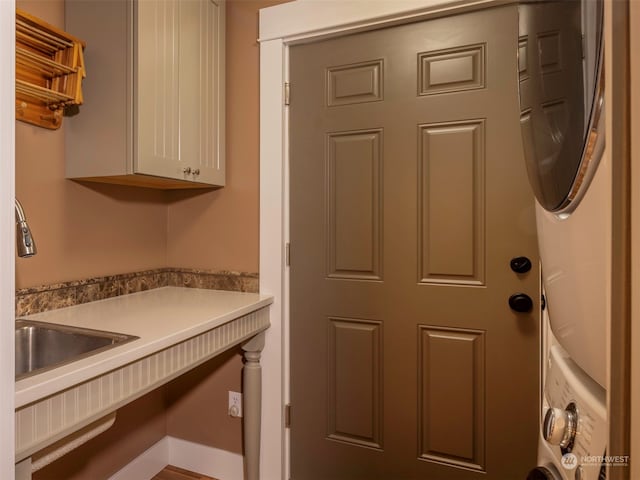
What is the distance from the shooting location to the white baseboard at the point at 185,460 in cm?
179

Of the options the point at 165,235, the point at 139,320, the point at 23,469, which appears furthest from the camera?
the point at 165,235

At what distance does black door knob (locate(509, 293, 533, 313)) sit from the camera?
1.34 m

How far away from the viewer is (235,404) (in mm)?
1817

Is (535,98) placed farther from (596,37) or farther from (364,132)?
(364,132)

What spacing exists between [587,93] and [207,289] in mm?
1750

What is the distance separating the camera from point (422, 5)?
1.43m

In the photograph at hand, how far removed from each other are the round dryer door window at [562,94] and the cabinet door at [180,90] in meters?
1.18

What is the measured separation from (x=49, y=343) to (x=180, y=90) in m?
1.01

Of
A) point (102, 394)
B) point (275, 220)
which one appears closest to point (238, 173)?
point (275, 220)

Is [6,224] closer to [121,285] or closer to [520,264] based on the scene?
[121,285]

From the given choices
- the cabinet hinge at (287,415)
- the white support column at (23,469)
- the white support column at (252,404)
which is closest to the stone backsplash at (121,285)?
the white support column at (252,404)

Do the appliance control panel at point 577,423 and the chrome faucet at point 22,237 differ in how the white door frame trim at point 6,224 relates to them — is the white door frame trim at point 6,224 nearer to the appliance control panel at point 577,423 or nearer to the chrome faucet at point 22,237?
the chrome faucet at point 22,237

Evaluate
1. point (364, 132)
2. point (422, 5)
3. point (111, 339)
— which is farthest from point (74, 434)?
point (422, 5)

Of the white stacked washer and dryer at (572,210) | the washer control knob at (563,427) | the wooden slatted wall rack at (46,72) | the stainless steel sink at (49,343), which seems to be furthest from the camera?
the wooden slatted wall rack at (46,72)
